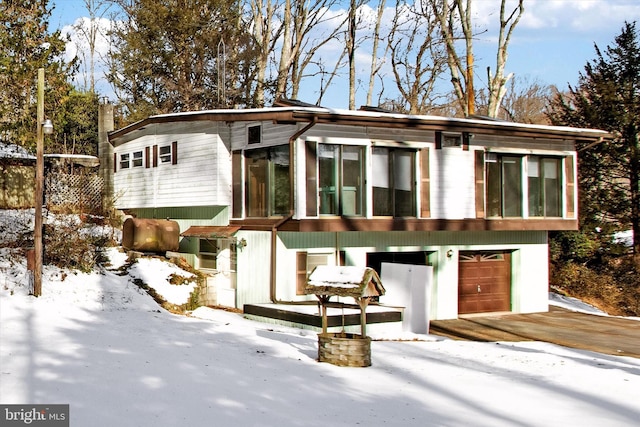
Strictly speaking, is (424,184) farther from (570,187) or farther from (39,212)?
(39,212)

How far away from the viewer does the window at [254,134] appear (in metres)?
19.6

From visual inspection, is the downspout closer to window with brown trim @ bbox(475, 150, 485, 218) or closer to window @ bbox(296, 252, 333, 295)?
window @ bbox(296, 252, 333, 295)

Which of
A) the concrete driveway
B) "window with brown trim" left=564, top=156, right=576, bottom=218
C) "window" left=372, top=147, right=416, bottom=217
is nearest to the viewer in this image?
the concrete driveway

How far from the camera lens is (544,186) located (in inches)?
895

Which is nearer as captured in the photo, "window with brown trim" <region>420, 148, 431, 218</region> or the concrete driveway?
the concrete driveway

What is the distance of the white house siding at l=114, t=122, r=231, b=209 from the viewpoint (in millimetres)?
20406

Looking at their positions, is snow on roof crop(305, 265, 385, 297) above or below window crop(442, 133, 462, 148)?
below

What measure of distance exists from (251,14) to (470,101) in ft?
46.9

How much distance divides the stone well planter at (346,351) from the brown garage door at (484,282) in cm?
1110

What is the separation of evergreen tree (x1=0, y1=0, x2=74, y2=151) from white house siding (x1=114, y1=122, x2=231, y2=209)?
3.72m

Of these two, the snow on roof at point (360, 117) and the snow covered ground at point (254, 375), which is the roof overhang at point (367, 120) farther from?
the snow covered ground at point (254, 375)

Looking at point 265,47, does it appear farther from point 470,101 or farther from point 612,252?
point 612,252

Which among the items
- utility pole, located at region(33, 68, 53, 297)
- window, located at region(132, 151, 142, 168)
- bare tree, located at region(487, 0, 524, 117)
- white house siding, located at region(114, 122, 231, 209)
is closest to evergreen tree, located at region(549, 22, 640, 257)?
bare tree, located at region(487, 0, 524, 117)

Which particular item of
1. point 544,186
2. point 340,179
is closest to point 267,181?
point 340,179
